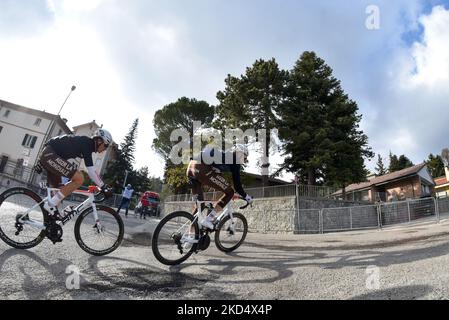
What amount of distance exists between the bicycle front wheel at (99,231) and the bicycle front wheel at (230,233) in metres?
1.98

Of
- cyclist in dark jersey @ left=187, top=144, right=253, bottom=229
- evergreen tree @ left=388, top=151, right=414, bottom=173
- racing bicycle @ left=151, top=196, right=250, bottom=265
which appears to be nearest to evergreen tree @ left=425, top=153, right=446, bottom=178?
evergreen tree @ left=388, top=151, right=414, bottom=173

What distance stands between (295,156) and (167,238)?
70.5 ft

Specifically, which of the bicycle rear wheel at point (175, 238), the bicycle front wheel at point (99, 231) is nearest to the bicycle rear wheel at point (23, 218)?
the bicycle front wheel at point (99, 231)

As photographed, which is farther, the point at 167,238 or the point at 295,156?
the point at 295,156

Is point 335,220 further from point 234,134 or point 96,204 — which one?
point 96,204

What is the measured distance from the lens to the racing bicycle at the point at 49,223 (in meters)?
4.49

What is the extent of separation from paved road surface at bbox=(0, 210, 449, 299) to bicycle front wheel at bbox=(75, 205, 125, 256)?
18 cm

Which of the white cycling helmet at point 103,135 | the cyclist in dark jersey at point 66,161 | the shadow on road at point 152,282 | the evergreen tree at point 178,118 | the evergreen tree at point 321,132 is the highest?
the evergreen tree at point 178,118

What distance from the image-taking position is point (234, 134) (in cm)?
2644

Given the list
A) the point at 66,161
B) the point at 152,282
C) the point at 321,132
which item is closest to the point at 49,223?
the point at 66,161

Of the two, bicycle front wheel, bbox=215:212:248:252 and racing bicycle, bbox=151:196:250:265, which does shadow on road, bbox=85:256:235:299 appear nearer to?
racing bicycle, bbox=151:196:250:265

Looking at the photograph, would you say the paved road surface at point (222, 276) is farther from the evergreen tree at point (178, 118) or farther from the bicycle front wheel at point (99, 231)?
the evergreen tree at point (178, 118)

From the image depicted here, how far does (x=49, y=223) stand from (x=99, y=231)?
30.8 inches
